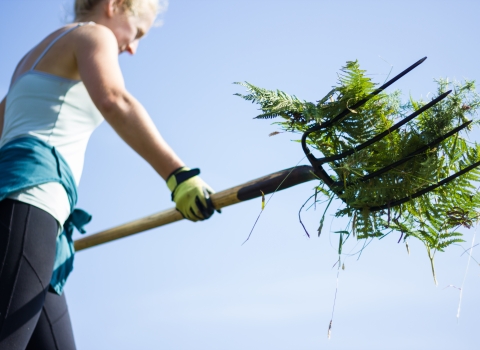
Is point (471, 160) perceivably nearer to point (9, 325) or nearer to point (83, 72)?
point (83, 72)

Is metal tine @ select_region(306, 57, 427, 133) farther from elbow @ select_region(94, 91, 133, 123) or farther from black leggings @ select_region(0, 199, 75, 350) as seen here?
black leggings @ select_region(0, 199, 75, 350)

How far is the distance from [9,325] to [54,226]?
346 mm

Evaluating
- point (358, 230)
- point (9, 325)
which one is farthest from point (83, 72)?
point (358, 230)

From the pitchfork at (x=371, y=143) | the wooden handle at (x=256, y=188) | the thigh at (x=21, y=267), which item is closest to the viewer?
the thigh at (x=21, y=267)

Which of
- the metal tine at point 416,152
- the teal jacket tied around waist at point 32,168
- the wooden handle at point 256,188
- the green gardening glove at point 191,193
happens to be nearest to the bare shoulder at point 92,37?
the teal jacket tied around waist at point 32,168

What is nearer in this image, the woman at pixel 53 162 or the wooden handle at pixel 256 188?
the woman at pixel 53 162

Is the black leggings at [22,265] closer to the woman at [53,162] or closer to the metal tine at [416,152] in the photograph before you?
the woman at [53,162]

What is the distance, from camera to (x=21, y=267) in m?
1.89

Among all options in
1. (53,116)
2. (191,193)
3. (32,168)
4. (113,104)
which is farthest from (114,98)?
(191,193)

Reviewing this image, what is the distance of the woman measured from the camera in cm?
190

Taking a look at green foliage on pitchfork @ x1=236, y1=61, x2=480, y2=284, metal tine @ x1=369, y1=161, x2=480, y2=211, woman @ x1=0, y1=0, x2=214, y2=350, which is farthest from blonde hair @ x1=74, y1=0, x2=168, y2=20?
metal tine @ x1=369, y1=161, x2=480, y2=211

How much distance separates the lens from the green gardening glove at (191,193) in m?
2.16

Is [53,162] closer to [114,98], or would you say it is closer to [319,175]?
[114,98]

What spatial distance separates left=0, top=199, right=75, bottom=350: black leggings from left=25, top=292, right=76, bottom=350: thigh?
0.22 metres
